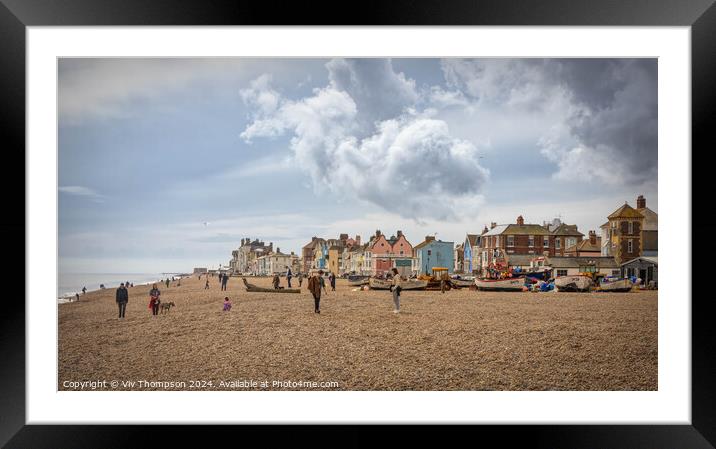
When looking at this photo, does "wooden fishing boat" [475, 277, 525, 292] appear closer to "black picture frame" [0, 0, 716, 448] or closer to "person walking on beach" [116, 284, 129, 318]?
"black picture frame" [0, 0, 716, 448]

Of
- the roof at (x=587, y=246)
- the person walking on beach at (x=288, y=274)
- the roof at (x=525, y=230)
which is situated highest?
the roof at (x=525, y=230)

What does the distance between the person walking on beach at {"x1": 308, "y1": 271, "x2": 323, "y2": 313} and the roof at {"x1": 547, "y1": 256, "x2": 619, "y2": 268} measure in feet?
9.82

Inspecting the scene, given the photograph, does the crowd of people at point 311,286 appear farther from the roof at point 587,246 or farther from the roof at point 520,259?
the roof at point 587,246

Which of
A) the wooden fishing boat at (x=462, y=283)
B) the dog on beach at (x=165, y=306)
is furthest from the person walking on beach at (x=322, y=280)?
the dog on beach at (x=165, y=306)

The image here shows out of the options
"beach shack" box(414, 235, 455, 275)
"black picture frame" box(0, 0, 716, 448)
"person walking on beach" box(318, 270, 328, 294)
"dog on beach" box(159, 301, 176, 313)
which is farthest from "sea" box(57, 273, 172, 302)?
"beach shack" box(414, 235, 455, 275)

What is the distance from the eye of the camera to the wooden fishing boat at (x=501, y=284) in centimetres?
537

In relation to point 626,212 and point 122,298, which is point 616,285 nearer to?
point 626,212

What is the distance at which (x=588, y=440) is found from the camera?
430 cm

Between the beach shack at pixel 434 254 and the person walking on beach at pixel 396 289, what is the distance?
314 millimetres

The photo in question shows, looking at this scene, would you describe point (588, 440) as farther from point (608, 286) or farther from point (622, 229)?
point (622, 229)
